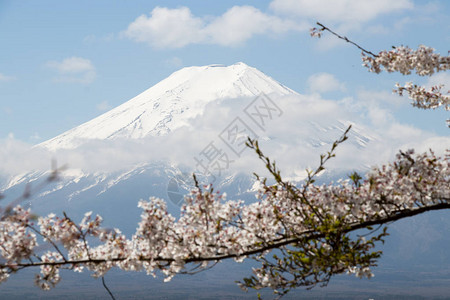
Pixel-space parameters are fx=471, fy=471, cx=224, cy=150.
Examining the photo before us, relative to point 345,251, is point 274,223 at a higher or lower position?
higher

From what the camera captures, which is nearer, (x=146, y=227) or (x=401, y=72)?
(x=146, y=227)

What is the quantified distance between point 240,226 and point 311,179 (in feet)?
3.58

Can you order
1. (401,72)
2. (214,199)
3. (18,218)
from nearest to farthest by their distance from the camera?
1. (18,218)
2. (214,199)
3. (401,72)

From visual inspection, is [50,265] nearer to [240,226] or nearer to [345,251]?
[240,226]

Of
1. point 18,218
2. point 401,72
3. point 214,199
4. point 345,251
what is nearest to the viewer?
point 18,218

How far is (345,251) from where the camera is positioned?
5.34 meters

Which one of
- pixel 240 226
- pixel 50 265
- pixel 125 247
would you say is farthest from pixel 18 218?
pixel 240 226

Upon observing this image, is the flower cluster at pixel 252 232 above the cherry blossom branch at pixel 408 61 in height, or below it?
below

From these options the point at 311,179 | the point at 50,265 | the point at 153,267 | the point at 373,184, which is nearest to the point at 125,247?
the point at 153,267

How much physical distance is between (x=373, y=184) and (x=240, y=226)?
172 centimetres

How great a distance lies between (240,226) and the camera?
5.91 metres

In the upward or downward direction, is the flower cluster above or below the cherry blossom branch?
below

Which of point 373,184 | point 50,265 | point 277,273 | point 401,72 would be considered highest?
point 401,72

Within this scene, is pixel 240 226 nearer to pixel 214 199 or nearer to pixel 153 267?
pixel 214 199
